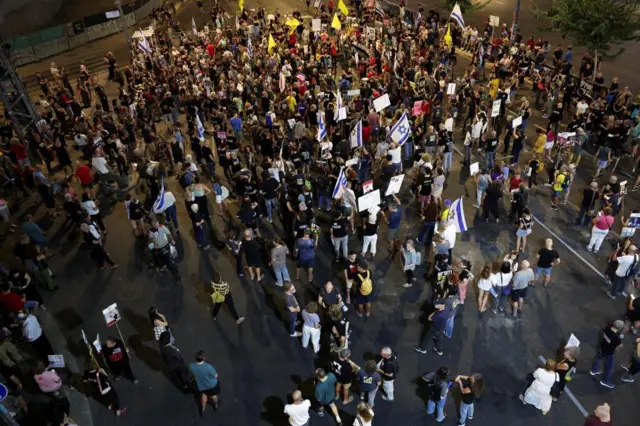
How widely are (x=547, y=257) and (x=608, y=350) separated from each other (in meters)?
2.73

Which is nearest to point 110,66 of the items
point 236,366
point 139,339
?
point 139,339

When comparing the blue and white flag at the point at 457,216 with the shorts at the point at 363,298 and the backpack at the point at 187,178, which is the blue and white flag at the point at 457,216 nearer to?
the shorts at the point at 363,298

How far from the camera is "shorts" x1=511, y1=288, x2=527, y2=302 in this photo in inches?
459

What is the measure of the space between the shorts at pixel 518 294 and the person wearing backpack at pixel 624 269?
7.99 ft

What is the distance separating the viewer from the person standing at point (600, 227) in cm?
1311

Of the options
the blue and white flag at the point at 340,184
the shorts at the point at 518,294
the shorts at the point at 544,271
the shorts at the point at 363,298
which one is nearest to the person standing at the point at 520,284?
the shorts at the point at 518,294

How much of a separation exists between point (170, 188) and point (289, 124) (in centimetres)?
497

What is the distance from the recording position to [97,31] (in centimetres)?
3872

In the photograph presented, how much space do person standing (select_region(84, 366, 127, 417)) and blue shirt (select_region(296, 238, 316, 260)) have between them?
510cm

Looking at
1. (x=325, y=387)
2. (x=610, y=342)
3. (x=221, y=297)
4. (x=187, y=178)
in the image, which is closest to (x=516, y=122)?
(x=610, y=342)

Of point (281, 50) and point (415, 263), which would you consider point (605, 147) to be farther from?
point (281, 50)

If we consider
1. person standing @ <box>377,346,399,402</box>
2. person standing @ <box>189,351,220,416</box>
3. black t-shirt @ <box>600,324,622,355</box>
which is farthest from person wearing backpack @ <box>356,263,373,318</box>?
black t-shirt @ <box>600,324,622,355</box>

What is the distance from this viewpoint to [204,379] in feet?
31.0

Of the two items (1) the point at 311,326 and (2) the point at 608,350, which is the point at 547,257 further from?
(1) the point at 311,326
